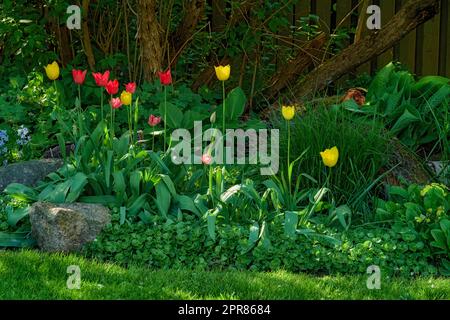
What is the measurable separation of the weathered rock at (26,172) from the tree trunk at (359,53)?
2.43 metres

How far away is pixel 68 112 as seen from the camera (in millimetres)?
6250

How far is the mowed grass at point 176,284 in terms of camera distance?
4070mm

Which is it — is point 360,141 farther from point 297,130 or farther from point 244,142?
point 244,142

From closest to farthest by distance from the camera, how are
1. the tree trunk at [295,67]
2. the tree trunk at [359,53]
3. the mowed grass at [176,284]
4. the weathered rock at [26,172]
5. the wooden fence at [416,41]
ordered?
1. the mowed grass at [176,284]
2. the weathered rock at [26,172]
3. the tree trunk at [359,53]
4. the tree trunk at [295,67]
5. the wooden fence at [416,41]

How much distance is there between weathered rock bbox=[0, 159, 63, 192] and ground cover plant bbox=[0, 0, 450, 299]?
3 centimetres

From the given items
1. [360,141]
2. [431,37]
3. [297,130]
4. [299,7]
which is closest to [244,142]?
[297,130]

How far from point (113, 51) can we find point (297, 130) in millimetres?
2871

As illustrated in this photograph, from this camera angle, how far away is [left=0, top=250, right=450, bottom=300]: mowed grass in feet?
13.4

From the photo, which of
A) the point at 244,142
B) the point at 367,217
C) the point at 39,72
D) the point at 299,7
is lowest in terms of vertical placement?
the point at 367,217

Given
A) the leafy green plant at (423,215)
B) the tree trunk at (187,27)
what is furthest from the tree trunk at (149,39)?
the leafy green plant at (423,215)

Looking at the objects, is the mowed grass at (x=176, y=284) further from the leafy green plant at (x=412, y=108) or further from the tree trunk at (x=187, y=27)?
the tree trunk at (x=187, y=27)

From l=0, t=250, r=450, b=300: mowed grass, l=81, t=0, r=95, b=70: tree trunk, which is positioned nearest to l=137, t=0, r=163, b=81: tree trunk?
l=81, t=0, r=95, b=70: tree trunk

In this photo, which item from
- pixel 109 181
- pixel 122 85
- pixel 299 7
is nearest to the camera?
pixel 109 181

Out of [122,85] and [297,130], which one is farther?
[122,85]
